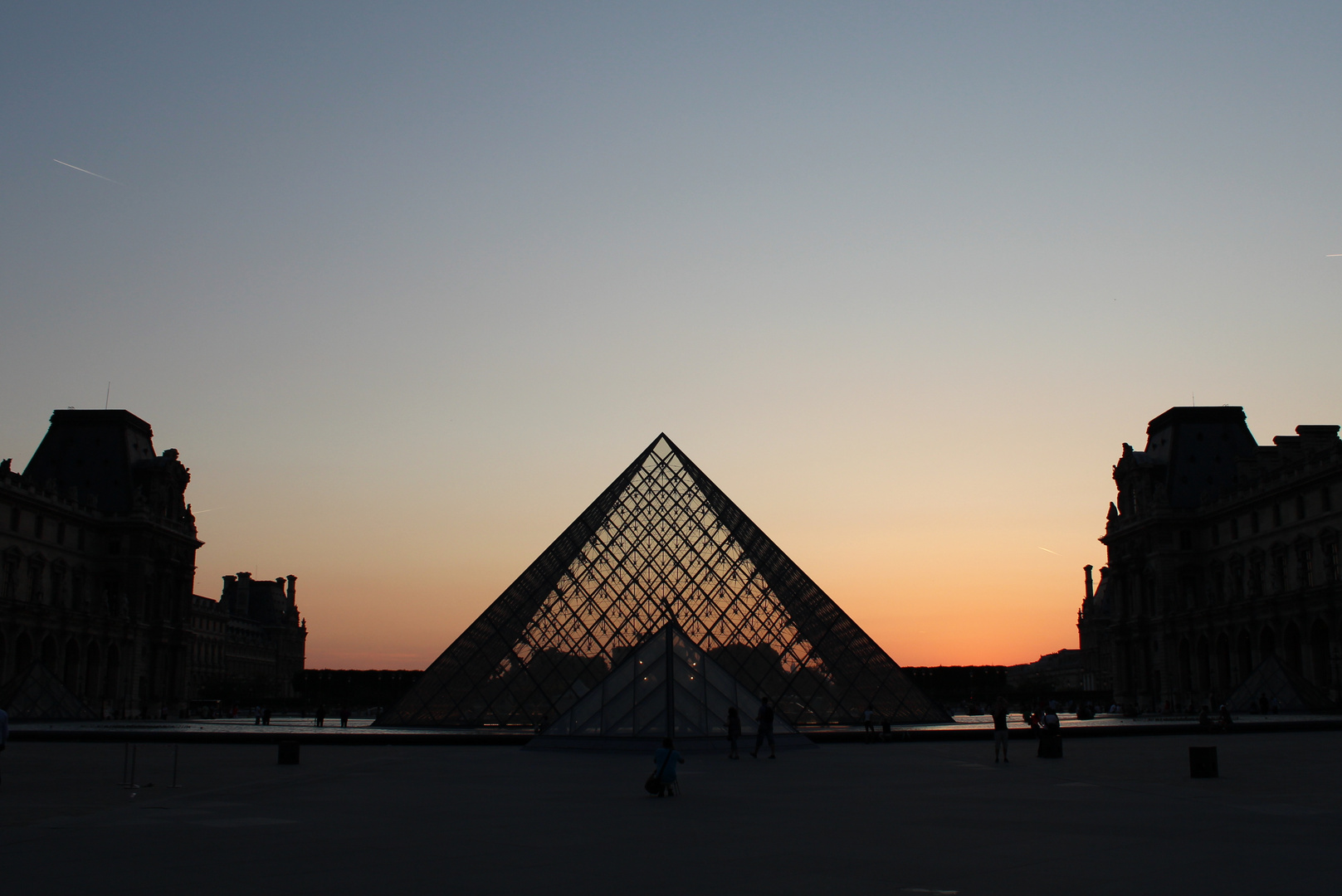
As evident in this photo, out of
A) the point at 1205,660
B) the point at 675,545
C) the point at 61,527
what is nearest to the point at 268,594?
the point at 61,527

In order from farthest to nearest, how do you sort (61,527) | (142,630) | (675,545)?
(142,630) < (61,527) < (675,545)

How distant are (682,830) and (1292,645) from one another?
49.1m

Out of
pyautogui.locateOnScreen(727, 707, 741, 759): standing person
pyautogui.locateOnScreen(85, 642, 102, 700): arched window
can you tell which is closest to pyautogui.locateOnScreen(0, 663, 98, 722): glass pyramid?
pyautogui.locateOnScreen(85, 642, 102, 700): arched window

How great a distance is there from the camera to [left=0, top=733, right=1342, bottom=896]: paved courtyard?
6.70 meters

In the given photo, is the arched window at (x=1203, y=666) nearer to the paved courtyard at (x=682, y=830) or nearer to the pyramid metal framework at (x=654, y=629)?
the pyramid metal framework at (x=654, y=629)

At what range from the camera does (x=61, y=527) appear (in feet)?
187

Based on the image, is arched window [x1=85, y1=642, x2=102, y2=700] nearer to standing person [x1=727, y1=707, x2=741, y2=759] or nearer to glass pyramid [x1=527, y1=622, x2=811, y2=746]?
glass pyramid [x1=527, y1=622, x2=811, y2=746]

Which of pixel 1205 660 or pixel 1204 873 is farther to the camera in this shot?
pixel 1205 660

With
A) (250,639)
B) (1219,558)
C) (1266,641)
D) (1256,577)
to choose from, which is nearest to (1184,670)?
(1219,558)

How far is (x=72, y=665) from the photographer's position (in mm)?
56000

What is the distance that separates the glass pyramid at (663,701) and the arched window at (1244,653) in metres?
40.2

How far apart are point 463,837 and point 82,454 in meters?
62.4

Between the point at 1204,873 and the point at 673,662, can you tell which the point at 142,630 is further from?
the point at 1204,873

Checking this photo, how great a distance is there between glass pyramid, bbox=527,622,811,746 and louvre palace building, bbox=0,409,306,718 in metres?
38.2
